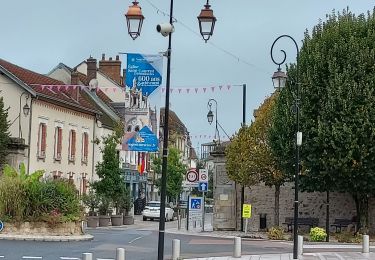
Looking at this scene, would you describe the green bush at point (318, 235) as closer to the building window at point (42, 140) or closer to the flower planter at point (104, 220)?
the flower planter at point (104, 220)

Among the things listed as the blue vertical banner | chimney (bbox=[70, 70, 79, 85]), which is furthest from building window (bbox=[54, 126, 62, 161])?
the blue vertical banner

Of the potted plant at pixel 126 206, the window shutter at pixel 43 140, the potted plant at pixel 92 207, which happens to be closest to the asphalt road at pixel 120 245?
the potted plant at pixel 92 207

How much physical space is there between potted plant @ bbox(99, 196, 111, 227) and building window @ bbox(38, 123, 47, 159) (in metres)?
A: 5.22

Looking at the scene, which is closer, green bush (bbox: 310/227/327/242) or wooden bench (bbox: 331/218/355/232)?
green bush (bbox: 310/227/327/242)

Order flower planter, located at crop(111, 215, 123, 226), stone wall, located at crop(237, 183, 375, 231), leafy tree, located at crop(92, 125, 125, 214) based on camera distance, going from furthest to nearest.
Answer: leafy tree, located at crop(92, 125, 125, 214)
flower planter, located at crop(111, 215, 123, 226)
stone wall, located at crop(237, 183, 375, 231)

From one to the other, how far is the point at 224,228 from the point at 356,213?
269 inches

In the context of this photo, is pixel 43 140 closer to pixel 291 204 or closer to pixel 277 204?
pixel 291 204

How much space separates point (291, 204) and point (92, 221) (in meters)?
11.0

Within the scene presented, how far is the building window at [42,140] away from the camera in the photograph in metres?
44.3

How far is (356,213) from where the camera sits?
35031mm

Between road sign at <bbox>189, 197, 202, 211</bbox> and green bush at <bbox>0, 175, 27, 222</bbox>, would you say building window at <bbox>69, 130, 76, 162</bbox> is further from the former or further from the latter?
green bush at <bbox>0, 175, 27, 222</bbox>

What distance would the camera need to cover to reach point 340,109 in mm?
30812

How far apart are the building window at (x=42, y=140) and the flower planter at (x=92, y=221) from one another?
6.36m

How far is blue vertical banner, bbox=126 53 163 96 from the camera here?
51.5ft
